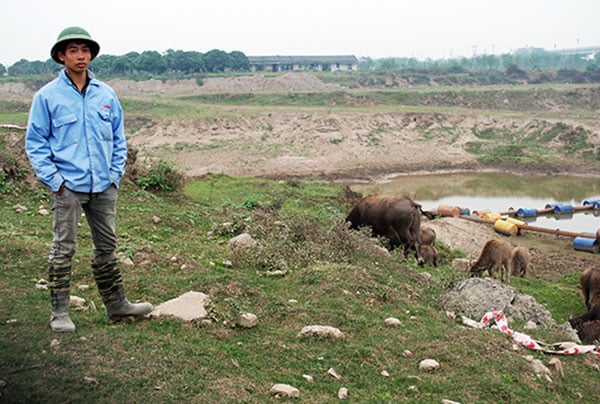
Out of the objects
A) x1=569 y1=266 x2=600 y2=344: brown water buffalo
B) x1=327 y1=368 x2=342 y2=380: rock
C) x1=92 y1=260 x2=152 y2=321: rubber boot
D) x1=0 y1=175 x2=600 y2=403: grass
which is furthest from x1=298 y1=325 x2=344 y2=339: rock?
x1=569 y1=266 x2=600 y2=344: brown water buffalo

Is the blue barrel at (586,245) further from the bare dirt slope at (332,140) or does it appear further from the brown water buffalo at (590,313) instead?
the bare dirt slope at (332,140)

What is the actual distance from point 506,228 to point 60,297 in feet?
52.1

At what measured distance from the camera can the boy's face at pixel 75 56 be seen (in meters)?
4.70

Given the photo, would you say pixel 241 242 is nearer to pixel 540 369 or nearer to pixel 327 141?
pixel 540 369

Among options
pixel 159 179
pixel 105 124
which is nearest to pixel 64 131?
pixel 105 124

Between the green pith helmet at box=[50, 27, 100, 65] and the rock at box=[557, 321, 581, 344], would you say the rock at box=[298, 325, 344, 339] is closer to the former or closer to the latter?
the green pith helmet at box=[50, 27, 100, 65]

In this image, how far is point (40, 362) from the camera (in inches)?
174

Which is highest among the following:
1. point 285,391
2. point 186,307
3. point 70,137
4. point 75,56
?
point 75,56

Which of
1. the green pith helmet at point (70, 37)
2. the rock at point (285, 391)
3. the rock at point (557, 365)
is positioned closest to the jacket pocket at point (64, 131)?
the green pith helmet at point (70, 37)

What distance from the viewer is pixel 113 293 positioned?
5152 mm

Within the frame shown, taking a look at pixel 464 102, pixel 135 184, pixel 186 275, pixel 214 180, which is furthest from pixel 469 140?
pixel 186 275

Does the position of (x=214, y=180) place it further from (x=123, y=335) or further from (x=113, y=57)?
(x=113, y=57)

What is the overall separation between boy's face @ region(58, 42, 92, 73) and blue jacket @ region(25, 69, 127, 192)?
4.3 inches

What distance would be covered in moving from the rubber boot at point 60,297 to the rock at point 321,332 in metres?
2.08
